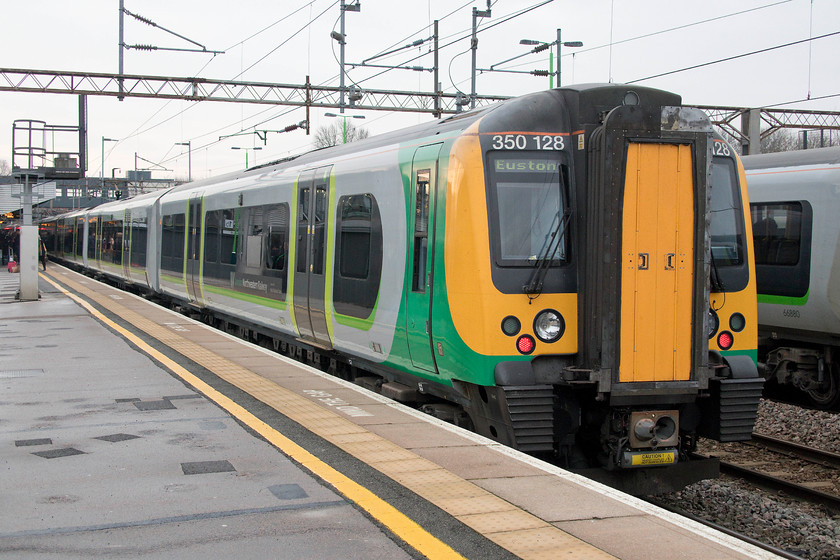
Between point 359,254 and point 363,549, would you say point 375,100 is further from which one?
point 363,549

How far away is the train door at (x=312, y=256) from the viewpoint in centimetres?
1041

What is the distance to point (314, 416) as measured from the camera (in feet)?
23.9

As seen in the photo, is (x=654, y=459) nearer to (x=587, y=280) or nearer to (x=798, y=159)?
(x=587, y=280)

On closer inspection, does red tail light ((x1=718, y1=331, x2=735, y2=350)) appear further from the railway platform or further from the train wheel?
the train wheel

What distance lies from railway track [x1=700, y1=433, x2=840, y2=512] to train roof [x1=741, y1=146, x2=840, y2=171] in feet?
12.4

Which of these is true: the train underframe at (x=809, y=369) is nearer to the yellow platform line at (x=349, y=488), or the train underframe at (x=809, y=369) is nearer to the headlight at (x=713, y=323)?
the headlight at (x=713, y=323)

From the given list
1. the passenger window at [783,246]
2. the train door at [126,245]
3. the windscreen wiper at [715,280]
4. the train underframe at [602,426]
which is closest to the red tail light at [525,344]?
the train underframe at [602,426]

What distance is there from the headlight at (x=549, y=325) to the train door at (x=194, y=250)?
39.4 feet

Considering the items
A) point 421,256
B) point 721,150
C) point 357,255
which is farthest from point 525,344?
point 357,255

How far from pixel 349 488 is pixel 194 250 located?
13.5m

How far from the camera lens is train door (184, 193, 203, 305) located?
690 inches

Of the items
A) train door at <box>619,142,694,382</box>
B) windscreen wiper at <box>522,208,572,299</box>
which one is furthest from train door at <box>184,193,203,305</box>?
train door at <box>619,142,694,382</box>

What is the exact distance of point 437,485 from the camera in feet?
17.1

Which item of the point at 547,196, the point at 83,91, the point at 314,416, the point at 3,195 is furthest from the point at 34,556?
the point at 3,195
